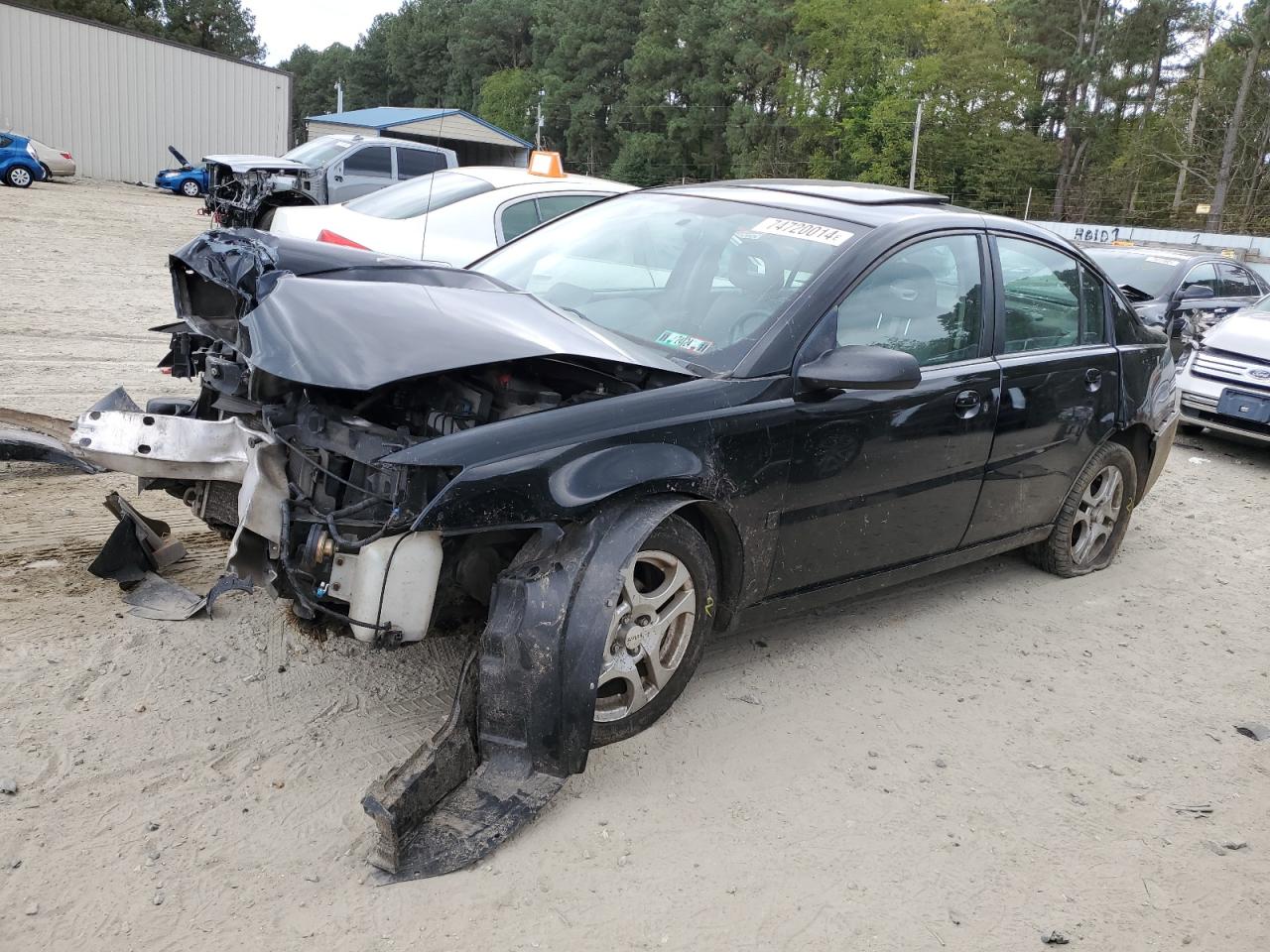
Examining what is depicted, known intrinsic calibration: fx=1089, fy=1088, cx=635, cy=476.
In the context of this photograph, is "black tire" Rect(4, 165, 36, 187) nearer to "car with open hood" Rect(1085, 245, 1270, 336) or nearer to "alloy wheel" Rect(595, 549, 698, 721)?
"car with open hood" Rect(1085, 245, 1270, 336)

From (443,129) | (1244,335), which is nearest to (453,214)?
(1244,335)

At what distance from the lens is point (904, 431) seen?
392cm

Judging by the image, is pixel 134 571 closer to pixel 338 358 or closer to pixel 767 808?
pixel 338 358

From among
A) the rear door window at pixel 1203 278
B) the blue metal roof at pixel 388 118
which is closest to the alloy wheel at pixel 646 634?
the rear door window at pixel 1203 278

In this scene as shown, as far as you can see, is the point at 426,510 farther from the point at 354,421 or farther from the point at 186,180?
the point at 186,180

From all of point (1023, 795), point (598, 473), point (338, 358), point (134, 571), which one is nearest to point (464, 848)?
point (598, 473)

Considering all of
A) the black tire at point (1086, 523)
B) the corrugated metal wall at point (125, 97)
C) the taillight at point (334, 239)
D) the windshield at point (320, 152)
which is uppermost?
the corrugated metal wall at point (125, 97)

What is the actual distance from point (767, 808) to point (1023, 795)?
0.84 m

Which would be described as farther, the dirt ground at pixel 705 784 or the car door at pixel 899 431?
the car door at pixel 899 431

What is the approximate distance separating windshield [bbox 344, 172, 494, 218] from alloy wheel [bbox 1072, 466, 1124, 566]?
16.3ft

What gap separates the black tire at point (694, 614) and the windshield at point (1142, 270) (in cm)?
905

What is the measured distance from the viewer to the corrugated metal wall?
33.0m

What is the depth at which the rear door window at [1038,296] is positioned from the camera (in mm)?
4445

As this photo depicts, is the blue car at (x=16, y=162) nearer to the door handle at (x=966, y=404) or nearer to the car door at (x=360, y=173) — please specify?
the car door at (x=360, y=173)
